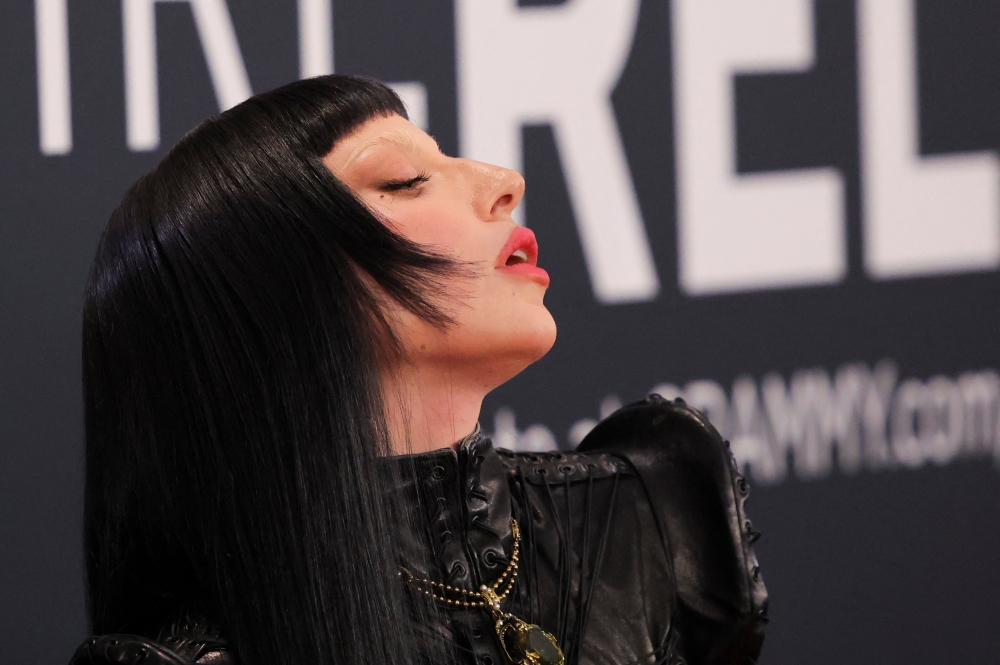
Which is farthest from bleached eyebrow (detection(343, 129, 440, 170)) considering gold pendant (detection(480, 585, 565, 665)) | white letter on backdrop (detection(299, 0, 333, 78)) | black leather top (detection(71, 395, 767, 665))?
white letter on backdrop (detection(299, 0, 333, 78))

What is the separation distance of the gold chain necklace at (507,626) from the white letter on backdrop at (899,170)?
3.30ft

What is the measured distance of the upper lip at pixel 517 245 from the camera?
3.12 ft

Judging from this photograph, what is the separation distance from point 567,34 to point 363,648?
101cm

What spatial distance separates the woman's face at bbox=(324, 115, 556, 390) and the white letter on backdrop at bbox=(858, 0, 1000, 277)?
2.93ft

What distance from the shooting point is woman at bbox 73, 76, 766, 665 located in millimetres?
862

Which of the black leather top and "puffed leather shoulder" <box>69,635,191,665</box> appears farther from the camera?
the black leather top

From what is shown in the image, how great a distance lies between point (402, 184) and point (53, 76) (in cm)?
69

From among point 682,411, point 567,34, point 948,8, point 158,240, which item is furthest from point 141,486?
point 948,8

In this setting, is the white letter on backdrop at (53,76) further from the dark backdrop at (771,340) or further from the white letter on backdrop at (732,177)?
the white letter on backdrop at (732,177)

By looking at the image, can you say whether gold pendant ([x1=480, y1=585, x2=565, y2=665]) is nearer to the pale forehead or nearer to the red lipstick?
the red lipstick

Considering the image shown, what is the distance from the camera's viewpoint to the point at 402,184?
965mm

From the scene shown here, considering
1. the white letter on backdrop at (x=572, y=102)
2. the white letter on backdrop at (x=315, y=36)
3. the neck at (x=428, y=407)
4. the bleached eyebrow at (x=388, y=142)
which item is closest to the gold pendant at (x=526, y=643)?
the neck at (x=428, y=407)

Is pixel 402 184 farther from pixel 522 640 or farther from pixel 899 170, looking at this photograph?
pixel 899 170

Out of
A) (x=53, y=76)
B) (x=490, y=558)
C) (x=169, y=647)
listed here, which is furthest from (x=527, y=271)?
(x=53, y=76)
